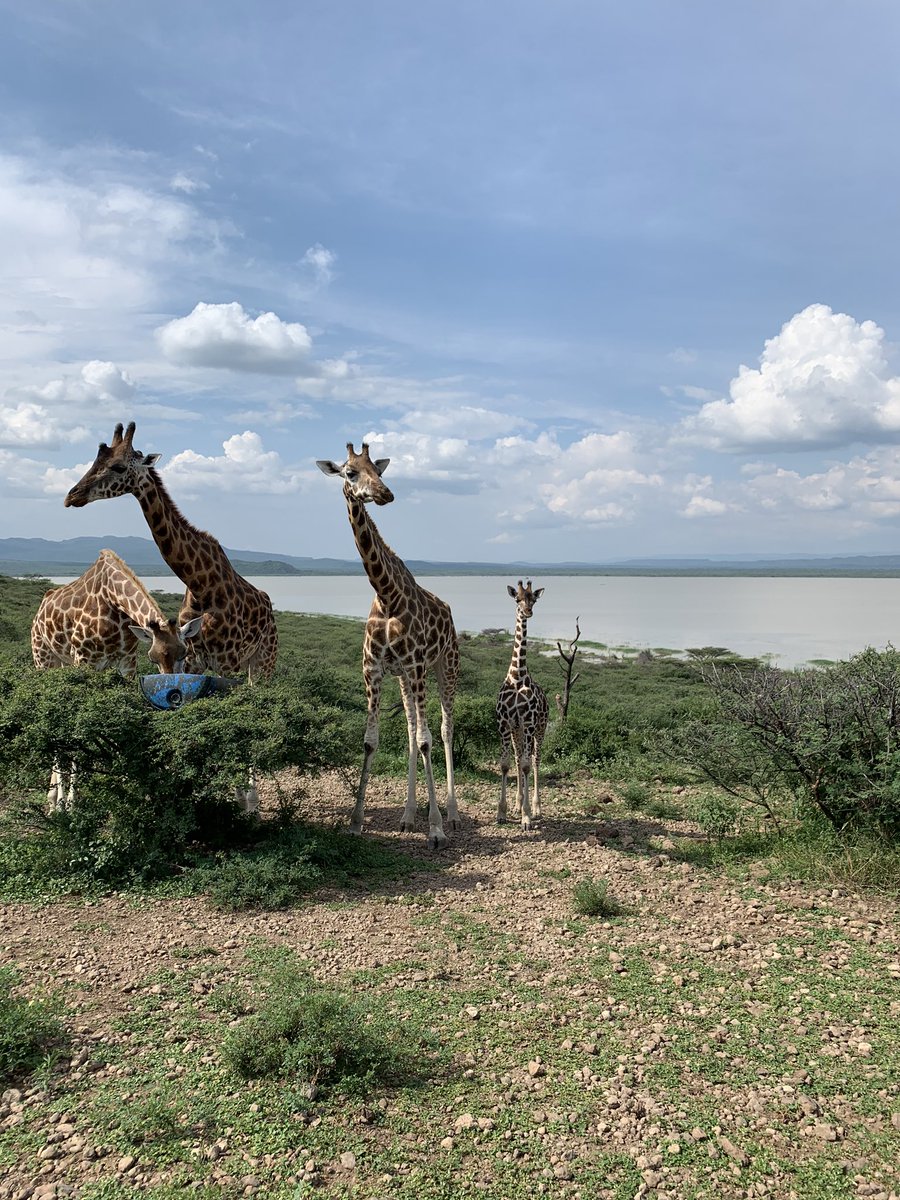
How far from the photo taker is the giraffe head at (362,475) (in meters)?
7.93

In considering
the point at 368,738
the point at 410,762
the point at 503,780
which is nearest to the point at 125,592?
the point at 368,738

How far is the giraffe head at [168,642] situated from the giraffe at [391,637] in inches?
72.2

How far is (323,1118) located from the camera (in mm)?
3783

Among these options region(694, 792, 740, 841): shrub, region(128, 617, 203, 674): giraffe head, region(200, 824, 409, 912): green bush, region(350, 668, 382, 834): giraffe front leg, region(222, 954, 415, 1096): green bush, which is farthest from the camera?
region(350, 668, 382, 834): giraffe front leg

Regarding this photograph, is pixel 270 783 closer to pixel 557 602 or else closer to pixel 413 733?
pixel 413 733

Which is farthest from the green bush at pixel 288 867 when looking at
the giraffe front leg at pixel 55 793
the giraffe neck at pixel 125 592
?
the giraffe neck at pixel 125 592

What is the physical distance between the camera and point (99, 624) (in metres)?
9.09

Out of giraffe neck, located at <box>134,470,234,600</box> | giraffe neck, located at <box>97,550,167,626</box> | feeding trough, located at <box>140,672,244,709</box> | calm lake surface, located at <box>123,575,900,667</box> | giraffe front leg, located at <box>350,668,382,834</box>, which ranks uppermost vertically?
giraffe neck, located at <box>134,470,234,600</box>

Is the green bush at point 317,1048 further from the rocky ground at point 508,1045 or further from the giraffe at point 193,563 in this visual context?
the giraffe at point 193,563

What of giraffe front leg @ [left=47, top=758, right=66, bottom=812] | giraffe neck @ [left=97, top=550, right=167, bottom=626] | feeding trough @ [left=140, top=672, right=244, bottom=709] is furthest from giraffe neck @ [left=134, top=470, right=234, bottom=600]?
giraffe front leg @ [left=47, top=758, right=66, bottom=812]

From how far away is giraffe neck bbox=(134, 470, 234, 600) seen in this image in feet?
27.7

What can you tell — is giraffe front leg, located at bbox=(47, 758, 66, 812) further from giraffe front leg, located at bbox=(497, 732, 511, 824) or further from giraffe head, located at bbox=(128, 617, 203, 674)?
giraffe front leg, located at bbox=(497, 732, 511, 824)

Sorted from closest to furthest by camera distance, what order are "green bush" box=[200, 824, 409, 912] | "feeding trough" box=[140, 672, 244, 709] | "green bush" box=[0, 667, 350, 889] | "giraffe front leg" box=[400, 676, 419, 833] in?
"green bush" box=[200, 824, 409, 912] < "green bush" box=[0, 667, 350, 889] < "feeding trough" box=[140, 672, 244, 709] < "giraffe front leg" box=[400, 676, 419, 833]

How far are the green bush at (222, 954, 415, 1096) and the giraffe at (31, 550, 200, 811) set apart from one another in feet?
14.3
